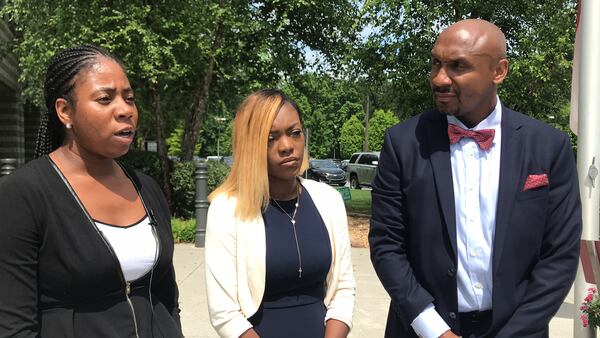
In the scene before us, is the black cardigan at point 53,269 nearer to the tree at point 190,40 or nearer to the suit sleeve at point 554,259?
the suit sleeve at point 554,259

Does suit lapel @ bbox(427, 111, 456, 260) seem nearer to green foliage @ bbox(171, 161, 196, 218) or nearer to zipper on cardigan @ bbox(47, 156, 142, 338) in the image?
zipper on cardigan @ bbox(47, 156, 142, 338)

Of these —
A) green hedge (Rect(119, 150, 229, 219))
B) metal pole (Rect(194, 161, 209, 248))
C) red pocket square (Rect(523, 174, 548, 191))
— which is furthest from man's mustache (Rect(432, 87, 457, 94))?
Answer: green hedge (Rect(119, 150, 229, 219))

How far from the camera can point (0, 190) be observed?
189cm

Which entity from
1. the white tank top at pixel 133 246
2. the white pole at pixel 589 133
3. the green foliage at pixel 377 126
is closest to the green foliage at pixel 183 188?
the white pole at pixel 589 133

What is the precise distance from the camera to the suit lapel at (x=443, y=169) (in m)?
2.36

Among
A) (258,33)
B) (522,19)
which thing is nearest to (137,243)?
(258,33)

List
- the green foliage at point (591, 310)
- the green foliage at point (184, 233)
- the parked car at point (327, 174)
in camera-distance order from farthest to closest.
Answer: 1. the parked car at point (327, 174)
2. the green foliage at point (184, 233)
3. the green foliage at point (591, 310)

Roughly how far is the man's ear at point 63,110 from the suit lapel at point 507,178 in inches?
66.2

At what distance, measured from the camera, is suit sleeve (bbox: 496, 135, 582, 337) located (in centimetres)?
231

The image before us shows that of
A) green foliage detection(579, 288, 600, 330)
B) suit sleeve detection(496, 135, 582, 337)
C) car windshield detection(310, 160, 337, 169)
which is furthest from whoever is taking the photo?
car windshield detection(310, 160, 337, 169)

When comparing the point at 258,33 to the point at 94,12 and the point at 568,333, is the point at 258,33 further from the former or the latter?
the point at 568,333

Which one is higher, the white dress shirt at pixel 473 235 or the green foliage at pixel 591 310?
the white dress shirt at pixel 473 235

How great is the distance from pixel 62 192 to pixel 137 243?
1.05 feet

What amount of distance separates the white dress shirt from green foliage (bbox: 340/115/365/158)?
225ft
